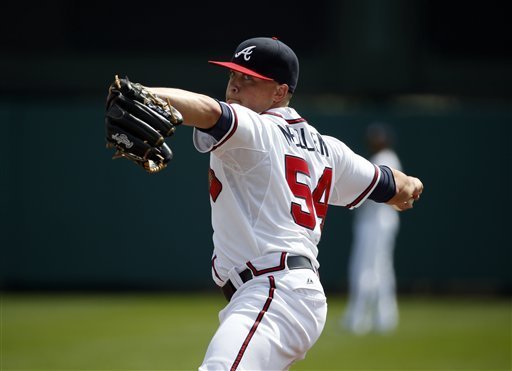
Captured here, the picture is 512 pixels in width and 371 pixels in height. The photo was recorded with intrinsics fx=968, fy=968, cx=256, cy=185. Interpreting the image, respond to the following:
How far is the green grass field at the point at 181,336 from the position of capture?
8.84 metres

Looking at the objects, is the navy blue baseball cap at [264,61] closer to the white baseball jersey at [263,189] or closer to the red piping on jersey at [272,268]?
the white baseball jersey at [263,189]

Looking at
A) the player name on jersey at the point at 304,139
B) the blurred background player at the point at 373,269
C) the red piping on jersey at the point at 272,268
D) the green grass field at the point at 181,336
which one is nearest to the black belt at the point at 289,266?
the red piping on jersey at the point at 272,268

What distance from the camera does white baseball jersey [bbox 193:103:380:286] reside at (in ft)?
13.6

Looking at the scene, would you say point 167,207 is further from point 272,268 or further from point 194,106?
point 194,106

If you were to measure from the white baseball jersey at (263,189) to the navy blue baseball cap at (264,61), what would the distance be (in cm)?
18

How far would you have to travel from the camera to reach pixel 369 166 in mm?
4887

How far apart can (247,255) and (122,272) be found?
11176 mm

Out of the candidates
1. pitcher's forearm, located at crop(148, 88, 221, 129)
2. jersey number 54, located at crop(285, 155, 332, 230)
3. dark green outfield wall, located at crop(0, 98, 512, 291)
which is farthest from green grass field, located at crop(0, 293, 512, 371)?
pitcher's forearm, located at crop(148, 88, 221, 129)

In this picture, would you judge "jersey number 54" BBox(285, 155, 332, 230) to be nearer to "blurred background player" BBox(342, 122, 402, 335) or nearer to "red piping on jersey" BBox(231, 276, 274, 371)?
"red piping on jersey" BBox(231, 276, 274, 371)

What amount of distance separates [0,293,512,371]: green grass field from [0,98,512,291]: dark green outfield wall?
0.58 meters

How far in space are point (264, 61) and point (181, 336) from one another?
6581mm

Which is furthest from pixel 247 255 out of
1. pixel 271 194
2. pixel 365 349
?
pixel 365 349

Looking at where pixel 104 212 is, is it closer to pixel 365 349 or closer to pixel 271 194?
pixel 365 349

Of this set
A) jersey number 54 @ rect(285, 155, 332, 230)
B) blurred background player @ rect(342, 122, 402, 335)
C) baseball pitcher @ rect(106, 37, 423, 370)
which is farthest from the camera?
blurred background player @ rect(342, 122, 402, 335)
